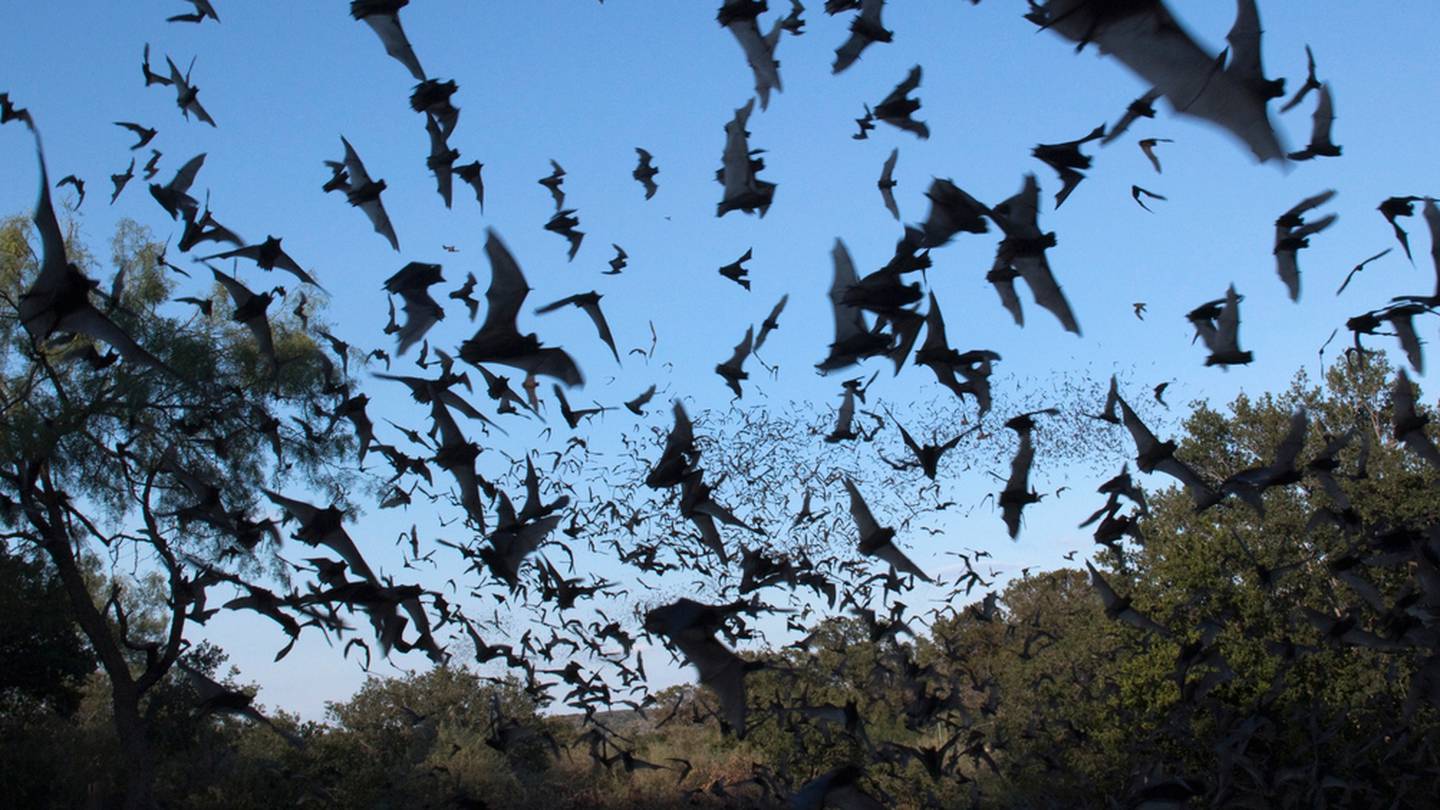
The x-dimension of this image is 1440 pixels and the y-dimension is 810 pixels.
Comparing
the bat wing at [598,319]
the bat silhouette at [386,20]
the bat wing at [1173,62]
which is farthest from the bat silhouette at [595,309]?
the bat wing at [1173,62]

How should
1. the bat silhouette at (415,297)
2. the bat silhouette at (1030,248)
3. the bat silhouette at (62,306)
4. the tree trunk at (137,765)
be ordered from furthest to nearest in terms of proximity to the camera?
the tree trunk at (137,765) → the bat silhouette at (415,297) → the bat silhouette at (1030,248) → the bat silhouette at (62,306)

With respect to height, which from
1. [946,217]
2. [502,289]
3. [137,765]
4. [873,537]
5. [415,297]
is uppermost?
[415,297]

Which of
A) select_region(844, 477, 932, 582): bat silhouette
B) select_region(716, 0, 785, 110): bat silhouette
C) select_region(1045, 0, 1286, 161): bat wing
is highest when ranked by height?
select_region(716, 0, 785, 110): bat silhouette

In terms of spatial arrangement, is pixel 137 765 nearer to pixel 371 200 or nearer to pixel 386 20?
pixel 371 200

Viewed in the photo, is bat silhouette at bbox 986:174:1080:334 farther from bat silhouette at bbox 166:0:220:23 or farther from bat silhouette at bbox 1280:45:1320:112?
bat silhouette at bbox 166:0:220:23

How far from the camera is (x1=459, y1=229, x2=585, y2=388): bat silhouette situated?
4.52 metres

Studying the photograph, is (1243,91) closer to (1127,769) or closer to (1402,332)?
(1402,332)

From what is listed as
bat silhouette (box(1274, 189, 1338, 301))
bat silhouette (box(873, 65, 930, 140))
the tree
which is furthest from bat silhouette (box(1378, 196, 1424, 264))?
the tree

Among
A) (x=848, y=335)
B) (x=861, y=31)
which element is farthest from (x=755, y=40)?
(x=848, y=335)

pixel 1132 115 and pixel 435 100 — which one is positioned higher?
pixel 435 100

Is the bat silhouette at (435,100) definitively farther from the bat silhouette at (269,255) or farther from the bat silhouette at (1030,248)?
the bat silhouette at (1030,248)

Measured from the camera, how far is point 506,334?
4609mm

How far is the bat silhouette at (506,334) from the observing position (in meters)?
4.52

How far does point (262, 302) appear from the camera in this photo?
549 centimetres
